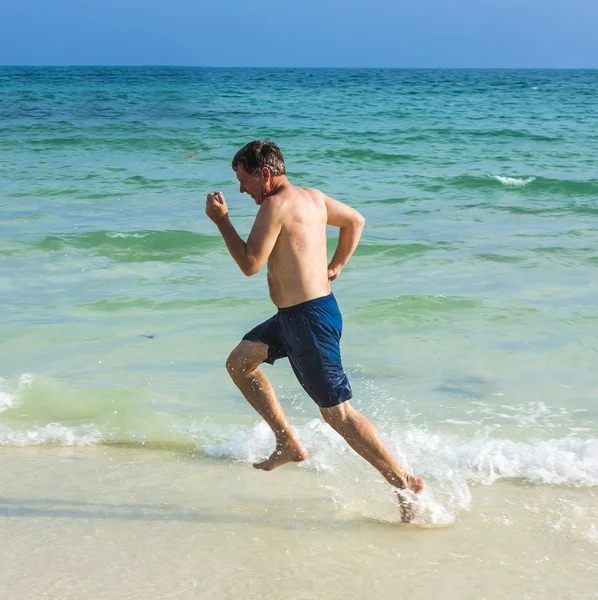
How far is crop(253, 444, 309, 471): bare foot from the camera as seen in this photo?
12.2 feet

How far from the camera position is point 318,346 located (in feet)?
11.0

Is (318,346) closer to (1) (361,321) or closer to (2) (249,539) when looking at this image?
(2) (249,539)

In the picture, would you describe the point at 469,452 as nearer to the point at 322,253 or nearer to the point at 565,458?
the point at 565,458

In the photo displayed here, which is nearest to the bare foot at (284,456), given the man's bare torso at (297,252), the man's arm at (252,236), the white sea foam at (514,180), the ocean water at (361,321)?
the ocean water at (361,321)

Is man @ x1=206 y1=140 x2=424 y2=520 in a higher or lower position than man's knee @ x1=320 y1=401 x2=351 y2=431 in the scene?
higher

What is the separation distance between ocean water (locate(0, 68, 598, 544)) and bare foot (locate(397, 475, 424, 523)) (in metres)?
0.07

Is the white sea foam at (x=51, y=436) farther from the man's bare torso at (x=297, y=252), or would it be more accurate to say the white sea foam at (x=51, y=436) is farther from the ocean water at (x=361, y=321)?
the man's bare torso at (x=297, y=252)

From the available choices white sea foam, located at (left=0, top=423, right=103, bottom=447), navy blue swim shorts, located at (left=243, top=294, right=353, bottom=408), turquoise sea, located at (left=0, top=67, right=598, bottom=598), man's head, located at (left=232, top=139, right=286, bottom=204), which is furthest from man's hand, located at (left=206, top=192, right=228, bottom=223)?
white sea foam, located at (left=0, top=423, right=103, bottom=447)

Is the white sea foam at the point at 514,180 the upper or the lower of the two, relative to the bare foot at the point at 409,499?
upper

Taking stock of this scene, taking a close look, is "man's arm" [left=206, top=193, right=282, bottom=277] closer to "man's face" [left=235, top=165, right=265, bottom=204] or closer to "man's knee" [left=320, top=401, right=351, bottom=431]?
"man's face" [left=235, top=165, right=265, bottom=204]

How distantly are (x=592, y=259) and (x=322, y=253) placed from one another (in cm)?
545

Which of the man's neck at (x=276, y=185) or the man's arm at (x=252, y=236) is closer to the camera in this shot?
the man's arm at (x=252, y=236)

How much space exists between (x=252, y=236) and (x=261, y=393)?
766mm

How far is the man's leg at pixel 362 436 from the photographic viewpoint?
3377 millimetres
